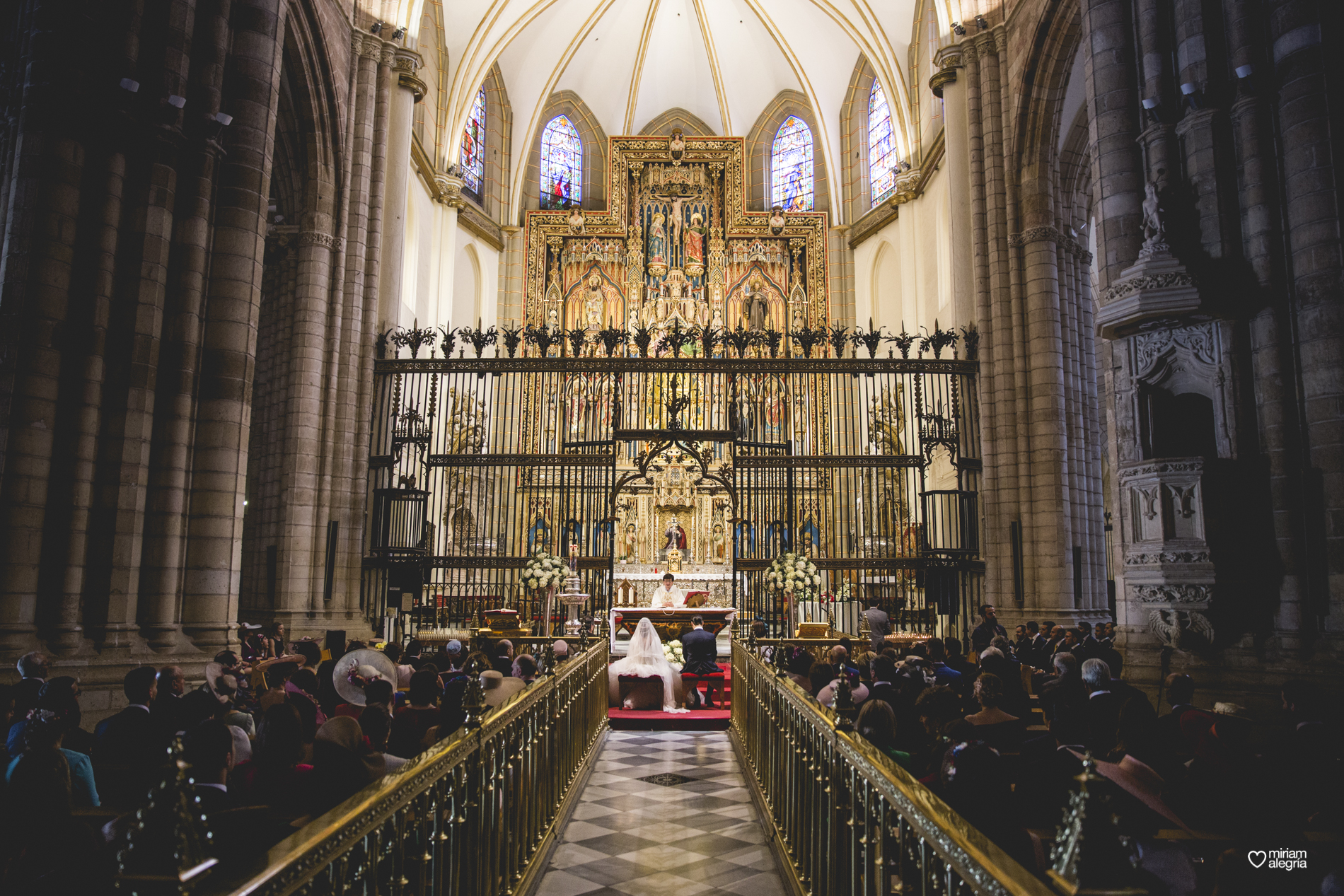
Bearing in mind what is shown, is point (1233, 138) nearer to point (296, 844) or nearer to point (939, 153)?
point (296, 844)

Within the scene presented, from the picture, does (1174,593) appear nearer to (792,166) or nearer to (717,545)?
(717,545)

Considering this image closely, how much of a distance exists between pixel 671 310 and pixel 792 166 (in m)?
7.25

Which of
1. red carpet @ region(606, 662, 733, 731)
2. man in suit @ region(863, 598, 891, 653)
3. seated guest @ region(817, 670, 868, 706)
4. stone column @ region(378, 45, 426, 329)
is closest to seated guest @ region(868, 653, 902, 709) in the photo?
seated guest @ region(817, 670, 868, 706)

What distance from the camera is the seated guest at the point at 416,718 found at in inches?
190

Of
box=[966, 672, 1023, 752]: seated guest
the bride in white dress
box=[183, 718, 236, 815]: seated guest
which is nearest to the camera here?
box=[183, 718, 236, 815]: seated guest

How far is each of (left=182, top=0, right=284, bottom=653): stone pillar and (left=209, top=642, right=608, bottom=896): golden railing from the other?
486 cm

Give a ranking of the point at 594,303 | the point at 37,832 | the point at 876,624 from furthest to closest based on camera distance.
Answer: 1. the point at 594,303
2. the point at 876,624
3. the point at 37,832

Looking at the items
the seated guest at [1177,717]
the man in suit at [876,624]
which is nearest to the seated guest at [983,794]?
the seated guest at [1177,717]

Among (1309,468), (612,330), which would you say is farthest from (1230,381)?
(612,330)

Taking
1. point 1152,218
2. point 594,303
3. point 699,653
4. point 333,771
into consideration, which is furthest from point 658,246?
point 333,771

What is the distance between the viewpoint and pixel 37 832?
3.08 m

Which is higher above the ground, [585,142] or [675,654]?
[585,142]

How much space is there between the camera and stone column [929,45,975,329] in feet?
52.7

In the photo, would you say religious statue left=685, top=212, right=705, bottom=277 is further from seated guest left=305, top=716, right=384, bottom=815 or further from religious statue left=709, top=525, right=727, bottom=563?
seated guest left=305, top=716, right=384, bottom=815
